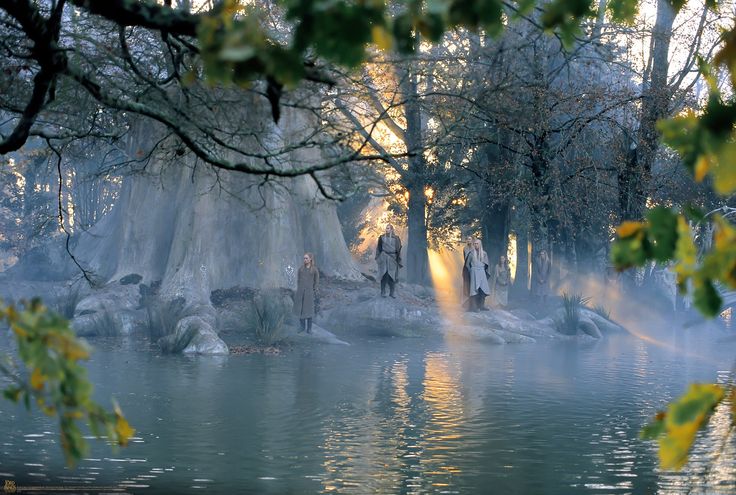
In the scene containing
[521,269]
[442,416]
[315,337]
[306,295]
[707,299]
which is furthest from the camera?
[521,269]

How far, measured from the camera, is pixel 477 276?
32281mm

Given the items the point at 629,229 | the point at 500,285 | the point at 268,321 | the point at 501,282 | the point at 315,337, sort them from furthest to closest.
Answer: the point at 500,285
the point at 501,282
the point at 315,337
the point at 268,321
the point at 629,229

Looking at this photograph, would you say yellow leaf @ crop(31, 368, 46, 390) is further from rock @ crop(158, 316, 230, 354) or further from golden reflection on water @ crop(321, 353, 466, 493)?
rock @ crop(158, 316, 230, 354)

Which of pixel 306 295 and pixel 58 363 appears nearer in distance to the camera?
pixel 58 363

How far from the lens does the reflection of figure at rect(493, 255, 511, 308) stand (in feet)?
116

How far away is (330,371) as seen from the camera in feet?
65.8

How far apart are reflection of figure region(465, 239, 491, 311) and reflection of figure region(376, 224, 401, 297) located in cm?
211

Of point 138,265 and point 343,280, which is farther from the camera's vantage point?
point 343,280

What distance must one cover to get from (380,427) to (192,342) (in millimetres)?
10616

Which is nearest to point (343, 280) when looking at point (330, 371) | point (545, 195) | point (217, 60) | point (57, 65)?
point (545, 195)

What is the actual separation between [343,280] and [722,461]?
23610 millimetres

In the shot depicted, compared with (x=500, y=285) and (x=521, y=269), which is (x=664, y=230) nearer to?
(x=500, y=285)

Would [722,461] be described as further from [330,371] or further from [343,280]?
[343,280]

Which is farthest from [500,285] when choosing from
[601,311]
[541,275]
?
[601,311]
